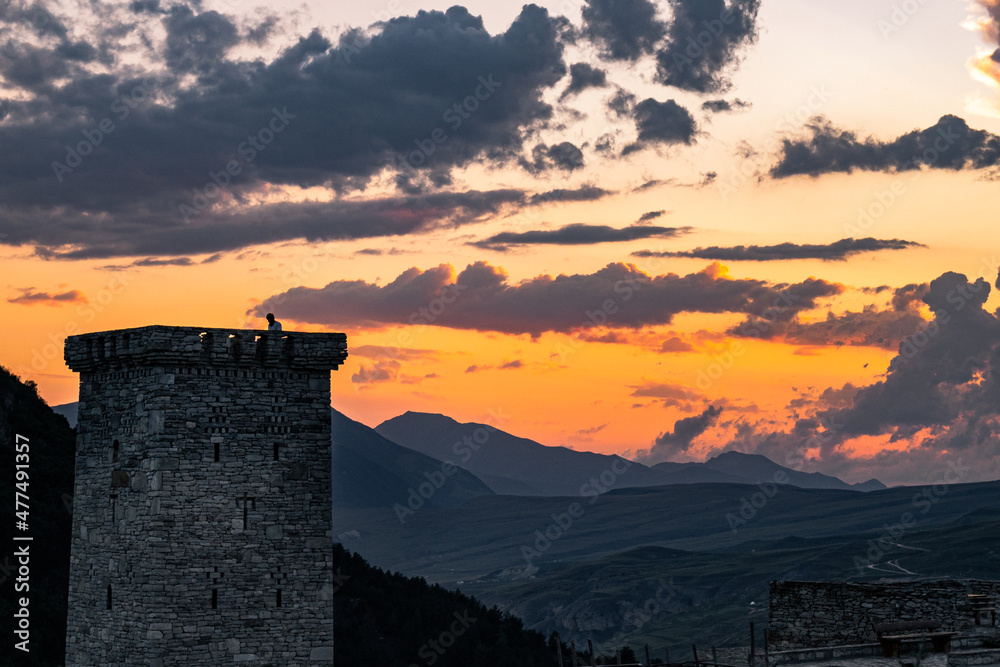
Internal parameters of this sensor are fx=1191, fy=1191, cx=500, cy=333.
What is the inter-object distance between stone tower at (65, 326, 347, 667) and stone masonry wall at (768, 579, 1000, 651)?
1617 centimetres

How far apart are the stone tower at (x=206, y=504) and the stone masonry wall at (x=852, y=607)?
53.0 ft

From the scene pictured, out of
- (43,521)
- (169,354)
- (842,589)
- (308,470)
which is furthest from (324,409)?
(43,521)

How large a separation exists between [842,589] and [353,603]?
5081 centimetres

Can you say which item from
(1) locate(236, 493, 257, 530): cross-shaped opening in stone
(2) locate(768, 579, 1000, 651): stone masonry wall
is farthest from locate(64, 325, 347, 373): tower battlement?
(2) locate(768, 579, 1000, 651): stone masonry wall

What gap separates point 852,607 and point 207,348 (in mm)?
23612

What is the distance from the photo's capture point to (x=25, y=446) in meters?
85.1

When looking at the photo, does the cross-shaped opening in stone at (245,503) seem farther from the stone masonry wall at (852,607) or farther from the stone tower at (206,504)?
the stone masonry wall at (852,607)

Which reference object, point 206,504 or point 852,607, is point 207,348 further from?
point 852,607


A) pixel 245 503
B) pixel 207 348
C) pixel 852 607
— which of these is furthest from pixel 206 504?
pixel 852 607

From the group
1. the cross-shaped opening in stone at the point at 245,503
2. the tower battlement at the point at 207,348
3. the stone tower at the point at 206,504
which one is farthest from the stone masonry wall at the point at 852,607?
the cross-shaped opening in stone at the point at 245,503

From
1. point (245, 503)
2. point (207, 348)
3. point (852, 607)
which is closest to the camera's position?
point (245, 503)

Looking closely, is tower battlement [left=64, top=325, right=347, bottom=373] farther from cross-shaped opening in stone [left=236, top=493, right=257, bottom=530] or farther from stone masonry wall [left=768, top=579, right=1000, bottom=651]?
stone masonry wall [left=768, top=579, right=1000, bottom=651]

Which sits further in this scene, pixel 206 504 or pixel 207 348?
pixel 207 348

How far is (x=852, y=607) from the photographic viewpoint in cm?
4122
